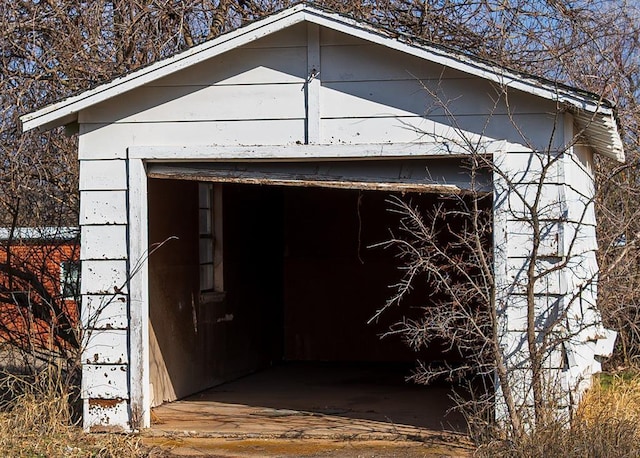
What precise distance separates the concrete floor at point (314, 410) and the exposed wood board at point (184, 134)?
2.72 meters

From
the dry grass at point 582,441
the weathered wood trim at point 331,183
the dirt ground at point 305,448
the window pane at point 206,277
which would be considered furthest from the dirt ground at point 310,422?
the weathered wood trim at point 331,183

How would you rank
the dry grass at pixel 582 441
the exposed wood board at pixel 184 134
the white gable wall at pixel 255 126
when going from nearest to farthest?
the dry grass at pixel 582 441
the white gable wall at pixel 255 126
the exposed wood board at pixel 184 134

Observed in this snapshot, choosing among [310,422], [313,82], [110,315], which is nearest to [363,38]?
[313,82]

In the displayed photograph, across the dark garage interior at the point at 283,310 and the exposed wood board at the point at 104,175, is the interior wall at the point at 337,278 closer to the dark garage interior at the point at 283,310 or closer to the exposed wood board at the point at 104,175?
the dark garage interior at the point at 283,310

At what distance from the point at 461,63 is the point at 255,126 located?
1.98 metres

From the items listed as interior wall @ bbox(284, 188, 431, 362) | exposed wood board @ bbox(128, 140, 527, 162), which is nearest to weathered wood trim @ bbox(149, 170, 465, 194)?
exposed wood board @ bbox(128, 140, 527, 162)

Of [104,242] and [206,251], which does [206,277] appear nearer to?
[206,251]

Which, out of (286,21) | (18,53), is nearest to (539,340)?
(286,21)

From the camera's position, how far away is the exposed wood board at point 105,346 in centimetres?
884

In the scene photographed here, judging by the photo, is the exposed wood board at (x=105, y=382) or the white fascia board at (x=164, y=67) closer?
the white fascia board at (x=164, y=67)

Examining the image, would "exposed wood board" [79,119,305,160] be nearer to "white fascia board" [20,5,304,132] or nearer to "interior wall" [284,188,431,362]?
"white fascia board" [20,5,304,132]

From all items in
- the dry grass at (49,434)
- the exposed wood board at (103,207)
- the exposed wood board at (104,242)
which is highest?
the exposed wood board at (103,207)

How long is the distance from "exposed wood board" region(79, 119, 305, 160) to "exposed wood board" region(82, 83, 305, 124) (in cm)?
6

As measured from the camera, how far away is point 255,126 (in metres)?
8.67
